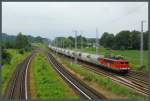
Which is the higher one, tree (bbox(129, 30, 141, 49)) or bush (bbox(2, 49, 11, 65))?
tree (bbox(129, 30, 141, 49))

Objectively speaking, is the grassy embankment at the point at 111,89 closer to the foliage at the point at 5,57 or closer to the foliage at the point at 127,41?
the foliage at the point at 5,57

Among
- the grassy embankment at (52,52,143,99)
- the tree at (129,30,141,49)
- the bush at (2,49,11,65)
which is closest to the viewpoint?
the grassy embankment at (52,52,143,99)

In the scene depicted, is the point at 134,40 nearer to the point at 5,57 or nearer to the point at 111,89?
the point at 5,57

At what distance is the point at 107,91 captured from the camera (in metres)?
25.0

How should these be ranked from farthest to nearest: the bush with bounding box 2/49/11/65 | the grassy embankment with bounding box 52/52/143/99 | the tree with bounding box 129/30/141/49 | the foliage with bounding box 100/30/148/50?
the foliage with bounding box 100/30/148/50 < the tree with bounding box 129/30/141/49 < the bush with bounding box 2/49/11/65 < the grassy embankment with bounding box 52/52/143/99

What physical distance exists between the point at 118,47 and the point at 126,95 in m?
47.5

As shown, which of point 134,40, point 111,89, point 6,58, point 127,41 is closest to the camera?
point 111,89

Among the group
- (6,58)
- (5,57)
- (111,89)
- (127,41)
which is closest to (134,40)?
(127,41)

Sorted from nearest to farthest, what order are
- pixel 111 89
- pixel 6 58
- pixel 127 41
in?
pixel 111 89 → pixel 6 58 → pixel 127 41

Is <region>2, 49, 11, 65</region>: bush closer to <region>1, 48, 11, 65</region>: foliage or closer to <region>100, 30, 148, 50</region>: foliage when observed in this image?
<region>1, 48, 11, 65</region>: foliage

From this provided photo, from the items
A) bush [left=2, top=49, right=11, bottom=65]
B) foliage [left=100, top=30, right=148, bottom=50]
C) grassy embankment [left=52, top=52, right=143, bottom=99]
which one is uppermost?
foliage [left=100, top=30, right=148, bottom=50]

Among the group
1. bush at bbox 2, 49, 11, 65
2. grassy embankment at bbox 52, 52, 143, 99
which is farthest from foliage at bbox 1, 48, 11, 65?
grassy embankment at bbox 52, 52, 143, 99

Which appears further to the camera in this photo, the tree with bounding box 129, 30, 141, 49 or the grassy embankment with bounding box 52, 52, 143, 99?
the tree with bounding box 129, 30, 141, 49

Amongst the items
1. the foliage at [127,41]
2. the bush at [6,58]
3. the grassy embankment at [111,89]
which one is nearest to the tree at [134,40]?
the foliage at [127,41]
